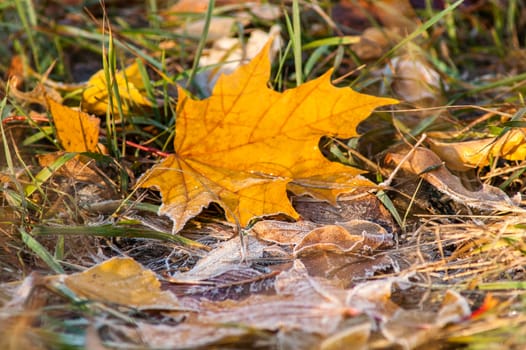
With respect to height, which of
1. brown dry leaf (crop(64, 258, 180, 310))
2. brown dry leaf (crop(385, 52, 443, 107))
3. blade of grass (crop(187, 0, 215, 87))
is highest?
blade of grass (crop(187, 0, 215, 87))

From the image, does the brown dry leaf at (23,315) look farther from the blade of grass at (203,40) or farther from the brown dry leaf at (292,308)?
the blade of grass at (203,40)

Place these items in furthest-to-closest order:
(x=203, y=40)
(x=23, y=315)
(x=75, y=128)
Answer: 1. (x=203, y=40)
2. (x=75, y=128)
3. (x=23, y=315)

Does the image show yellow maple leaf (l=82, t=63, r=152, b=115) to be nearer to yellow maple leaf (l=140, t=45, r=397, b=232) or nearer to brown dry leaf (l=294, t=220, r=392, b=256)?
yellow maple leaf (l=140, t=45, r=397, b=232)

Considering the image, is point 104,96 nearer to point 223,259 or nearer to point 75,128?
point 75,128

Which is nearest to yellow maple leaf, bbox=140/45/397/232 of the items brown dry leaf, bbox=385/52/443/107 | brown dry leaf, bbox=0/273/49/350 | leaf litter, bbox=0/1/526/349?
leaf litter, bbox=0/1/526/349

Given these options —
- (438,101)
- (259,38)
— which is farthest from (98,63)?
(438,101)

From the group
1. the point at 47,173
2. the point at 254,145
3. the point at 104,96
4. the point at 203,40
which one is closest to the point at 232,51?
the point at 203,40
